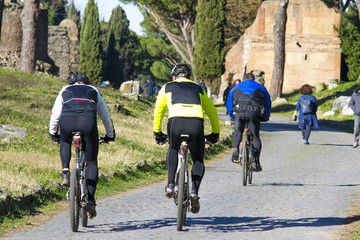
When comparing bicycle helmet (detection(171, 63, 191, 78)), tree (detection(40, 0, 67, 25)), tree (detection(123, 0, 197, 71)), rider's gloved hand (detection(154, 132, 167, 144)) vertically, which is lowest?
rider's gloved hand (detection(154, 132, 167, 144))

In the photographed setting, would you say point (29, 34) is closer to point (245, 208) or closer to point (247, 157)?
point (247, 157)

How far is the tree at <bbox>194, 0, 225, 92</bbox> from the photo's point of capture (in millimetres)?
42719

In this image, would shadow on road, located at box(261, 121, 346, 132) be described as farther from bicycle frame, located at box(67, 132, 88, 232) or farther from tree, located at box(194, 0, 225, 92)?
tree, located at box(194, 0, 225, 92)

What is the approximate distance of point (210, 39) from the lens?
143 ft

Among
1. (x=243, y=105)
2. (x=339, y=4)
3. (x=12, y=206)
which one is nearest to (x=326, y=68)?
(x=339, y=4)

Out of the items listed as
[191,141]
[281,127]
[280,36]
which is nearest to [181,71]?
[191,141]

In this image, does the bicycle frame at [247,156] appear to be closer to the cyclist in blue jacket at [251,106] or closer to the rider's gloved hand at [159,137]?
the cyclist in blue jacket at [251,106]

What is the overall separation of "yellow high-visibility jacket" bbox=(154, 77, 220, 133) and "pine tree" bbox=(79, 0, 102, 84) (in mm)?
46940

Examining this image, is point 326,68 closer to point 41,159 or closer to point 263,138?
point 263,138

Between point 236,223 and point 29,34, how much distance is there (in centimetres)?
2088

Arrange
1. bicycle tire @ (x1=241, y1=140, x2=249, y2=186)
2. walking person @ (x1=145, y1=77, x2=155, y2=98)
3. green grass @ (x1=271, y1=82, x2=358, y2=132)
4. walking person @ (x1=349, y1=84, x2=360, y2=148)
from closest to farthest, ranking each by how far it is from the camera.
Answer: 1. bicycle tire @ (x1=241, y1=140, x2=249, y2=186)
2. walking person @ (x1=349, y1=84, x2=360, y2=148)
3. green grass @ (x1=271, y1=82, x2=358, y2=132)
4. walking person @ (x1=145, y1=77, x2=155, y2=98)

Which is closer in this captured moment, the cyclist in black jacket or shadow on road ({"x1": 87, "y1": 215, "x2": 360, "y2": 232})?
the cyclist in black jacket

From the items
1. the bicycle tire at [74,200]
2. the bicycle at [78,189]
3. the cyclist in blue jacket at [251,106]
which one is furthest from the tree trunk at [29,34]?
the bicycle tire at [74,200]

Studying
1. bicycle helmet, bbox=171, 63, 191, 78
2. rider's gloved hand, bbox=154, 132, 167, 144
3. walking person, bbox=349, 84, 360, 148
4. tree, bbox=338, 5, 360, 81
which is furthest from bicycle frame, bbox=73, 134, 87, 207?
tree, bbox=338, 5, 360, 81
